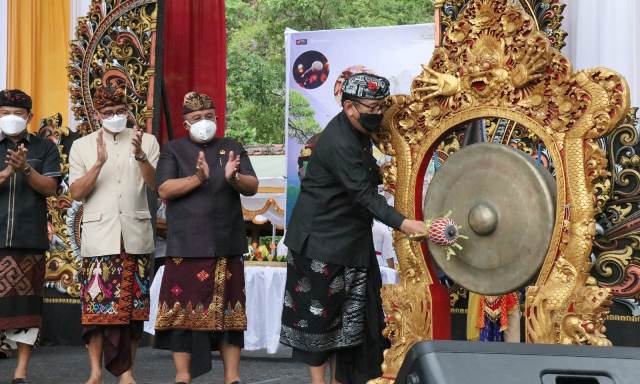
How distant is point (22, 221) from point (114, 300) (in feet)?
2.44

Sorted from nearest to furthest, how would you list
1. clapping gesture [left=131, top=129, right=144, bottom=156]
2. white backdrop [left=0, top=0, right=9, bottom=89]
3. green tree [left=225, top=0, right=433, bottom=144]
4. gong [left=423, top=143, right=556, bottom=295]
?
1. gong [left=423, top=143, right=556, bottom=295]
2. clapping gesture [left=131, top=129, right=144, bottom=156]
3. white backdrop [left=0, top=0, right=9, bottom=89]
4. green tree [left=225, top=0, right=433, bottom=144]

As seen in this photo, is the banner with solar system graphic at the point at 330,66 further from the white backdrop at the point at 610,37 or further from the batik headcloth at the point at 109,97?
the batik headcloth at the point at 109,97

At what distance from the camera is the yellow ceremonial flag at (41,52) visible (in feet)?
27.1

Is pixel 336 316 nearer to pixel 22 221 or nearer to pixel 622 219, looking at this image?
pixel 622 219

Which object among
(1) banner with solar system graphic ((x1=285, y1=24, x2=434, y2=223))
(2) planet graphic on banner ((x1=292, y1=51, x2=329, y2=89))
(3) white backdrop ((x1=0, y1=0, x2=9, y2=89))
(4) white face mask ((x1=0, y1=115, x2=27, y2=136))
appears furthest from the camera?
(3) white backdrop ((x1=0, y1=0, x2=9, y2=89))

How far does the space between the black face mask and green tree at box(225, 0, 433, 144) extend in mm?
14297

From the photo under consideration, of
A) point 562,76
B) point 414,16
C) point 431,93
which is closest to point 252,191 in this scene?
point 431,93

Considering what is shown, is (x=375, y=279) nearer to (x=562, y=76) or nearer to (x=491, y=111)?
(x=491, y=111)

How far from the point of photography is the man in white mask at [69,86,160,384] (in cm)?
531

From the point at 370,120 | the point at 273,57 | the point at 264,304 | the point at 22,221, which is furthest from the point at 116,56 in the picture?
the point at 273,57

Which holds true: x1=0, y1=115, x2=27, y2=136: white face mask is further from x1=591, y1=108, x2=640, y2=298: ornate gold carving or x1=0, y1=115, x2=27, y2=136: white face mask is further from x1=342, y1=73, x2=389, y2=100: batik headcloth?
x1=591, y1=108, x2=640, y2=298: ornate gold carving

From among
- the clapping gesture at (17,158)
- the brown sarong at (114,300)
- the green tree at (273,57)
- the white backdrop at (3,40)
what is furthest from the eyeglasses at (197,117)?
the green tree at (273,57)

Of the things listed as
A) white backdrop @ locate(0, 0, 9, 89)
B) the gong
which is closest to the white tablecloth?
the gong

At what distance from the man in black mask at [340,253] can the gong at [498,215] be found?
39 centimetres
